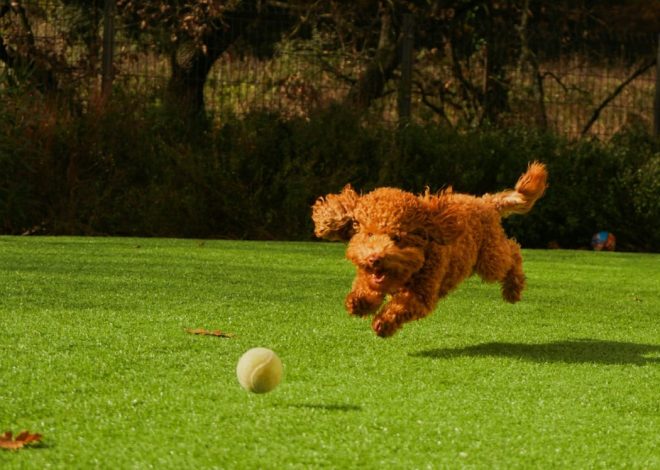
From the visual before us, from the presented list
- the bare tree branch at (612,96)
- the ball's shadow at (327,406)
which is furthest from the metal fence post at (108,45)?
the ball's shadow at (327,406)

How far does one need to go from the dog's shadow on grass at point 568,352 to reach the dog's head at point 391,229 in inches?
13.4

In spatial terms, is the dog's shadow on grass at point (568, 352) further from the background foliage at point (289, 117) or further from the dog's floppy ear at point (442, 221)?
the background foliage at point (289, 117)

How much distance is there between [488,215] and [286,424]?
2327 millimetres

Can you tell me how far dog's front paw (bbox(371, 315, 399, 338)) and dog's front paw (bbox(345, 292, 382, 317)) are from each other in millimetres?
76

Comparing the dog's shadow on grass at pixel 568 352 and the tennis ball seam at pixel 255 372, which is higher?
the tennis ball seam at pixel 255 372

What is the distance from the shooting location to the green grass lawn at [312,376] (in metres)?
2.84

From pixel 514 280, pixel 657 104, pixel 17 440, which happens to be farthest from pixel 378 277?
pixel 657 104

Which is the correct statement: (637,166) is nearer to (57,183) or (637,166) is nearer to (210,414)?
(57,183)

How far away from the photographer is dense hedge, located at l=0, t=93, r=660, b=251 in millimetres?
10242

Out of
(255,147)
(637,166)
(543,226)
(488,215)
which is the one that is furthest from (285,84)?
(488,215)

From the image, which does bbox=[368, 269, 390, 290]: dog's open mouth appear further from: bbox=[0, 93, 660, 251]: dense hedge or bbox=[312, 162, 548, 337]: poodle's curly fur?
bbox=[0, 93, 660, 251]: dense hedge

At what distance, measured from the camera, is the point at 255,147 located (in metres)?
10.5

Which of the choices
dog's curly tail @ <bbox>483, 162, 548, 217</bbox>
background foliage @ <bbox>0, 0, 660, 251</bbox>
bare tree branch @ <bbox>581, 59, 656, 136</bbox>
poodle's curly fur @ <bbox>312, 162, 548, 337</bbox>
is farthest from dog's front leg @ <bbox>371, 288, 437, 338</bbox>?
bare tree branch @ <bbox>581, 59, 656, 136</bbox>

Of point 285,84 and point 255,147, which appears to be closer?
point 255,147
